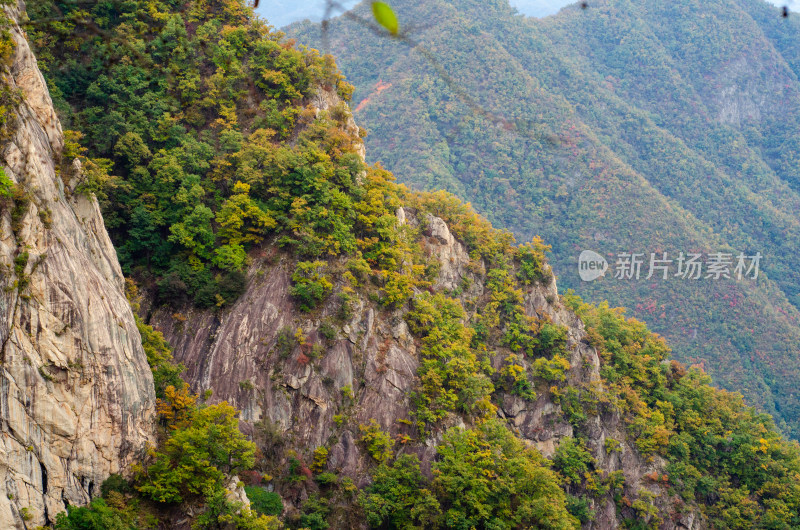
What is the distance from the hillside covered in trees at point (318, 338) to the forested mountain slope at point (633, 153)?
1303 inches

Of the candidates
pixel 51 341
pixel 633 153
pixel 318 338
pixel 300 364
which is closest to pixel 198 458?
pixel 51 341

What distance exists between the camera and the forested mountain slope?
74.6 metres


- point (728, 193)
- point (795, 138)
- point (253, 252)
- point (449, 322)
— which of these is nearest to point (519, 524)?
point (449, 322)

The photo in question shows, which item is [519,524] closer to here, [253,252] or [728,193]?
[253,252]

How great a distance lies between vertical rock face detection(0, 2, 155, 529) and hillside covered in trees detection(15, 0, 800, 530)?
1060mm

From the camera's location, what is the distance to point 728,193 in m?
97.6

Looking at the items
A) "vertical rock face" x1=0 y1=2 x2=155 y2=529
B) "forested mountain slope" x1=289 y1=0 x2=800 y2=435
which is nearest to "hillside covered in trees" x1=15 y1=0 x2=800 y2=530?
"vertical rock face" x1=0 y1=2 x2=155 y2=529

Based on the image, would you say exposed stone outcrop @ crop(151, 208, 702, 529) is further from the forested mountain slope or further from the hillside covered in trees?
the forested mountain slope

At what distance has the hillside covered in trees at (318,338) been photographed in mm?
21031

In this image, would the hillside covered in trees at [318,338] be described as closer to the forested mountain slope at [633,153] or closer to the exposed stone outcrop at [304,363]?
the exposed stone outcrop at [304,363]

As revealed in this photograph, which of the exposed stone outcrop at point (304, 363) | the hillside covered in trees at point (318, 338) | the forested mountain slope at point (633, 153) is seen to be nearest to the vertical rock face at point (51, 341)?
the hillside covered in trees at point (318, 338)

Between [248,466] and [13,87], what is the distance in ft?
38.9

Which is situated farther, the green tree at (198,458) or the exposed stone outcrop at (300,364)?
the exposed stone outcrop at (300,364)

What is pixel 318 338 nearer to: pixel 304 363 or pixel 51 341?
pixel 304 363
